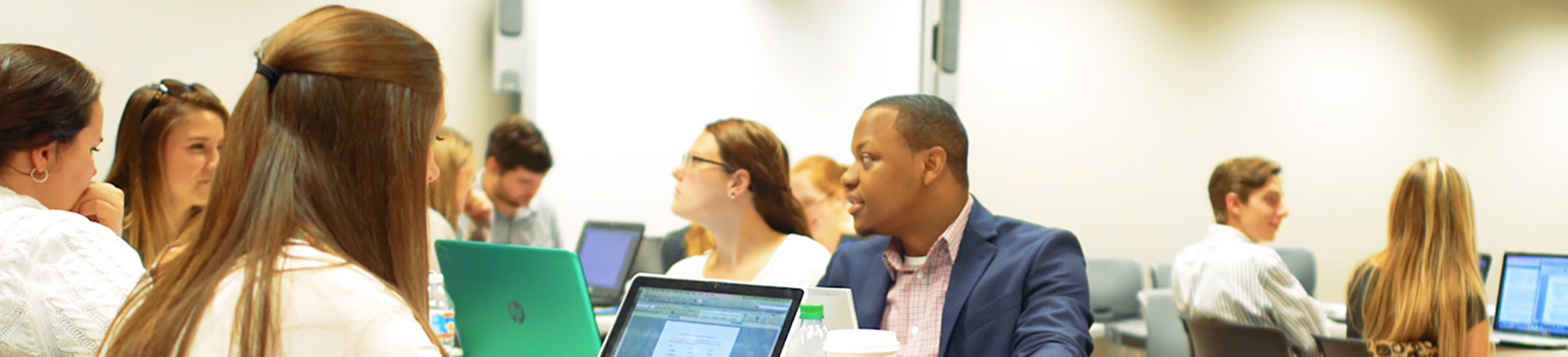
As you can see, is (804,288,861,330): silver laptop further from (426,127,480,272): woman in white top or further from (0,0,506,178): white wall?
(0,0,506,178): white wall

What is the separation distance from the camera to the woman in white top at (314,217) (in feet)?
3.37

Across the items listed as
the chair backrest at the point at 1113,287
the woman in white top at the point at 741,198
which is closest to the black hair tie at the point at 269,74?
the woman in white top at the point at 741,198

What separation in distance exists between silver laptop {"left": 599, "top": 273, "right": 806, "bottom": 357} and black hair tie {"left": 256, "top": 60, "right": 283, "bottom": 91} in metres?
0.77

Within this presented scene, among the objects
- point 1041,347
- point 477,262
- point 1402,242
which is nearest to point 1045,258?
point 1041,347

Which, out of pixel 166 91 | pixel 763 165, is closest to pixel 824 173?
pixel 763 165

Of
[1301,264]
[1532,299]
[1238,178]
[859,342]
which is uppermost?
[859,342]

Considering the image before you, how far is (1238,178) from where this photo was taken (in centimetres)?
414

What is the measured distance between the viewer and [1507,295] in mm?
4137

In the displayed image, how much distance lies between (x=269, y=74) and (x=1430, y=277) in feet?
10.2

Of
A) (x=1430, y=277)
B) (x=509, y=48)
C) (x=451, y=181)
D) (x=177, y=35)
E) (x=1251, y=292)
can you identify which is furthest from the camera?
(x=509, y=48)

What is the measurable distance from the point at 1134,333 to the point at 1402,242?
2.37m

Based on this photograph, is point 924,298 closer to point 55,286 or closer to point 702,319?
point 702,319

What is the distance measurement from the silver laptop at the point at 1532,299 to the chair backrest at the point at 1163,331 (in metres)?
1.09

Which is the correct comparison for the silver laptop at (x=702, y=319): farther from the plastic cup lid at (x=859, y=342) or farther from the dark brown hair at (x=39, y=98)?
the dark brown hair at (x=39, y=98)
